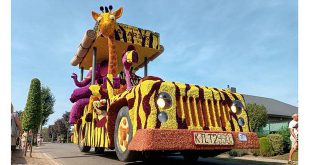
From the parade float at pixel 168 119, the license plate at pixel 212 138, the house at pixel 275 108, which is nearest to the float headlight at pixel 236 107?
the parade float at pixel 168 119

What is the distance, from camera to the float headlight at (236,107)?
240 inches

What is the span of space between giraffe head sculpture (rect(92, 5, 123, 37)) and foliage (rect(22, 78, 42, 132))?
472cm

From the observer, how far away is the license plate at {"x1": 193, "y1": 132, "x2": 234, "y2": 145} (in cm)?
523

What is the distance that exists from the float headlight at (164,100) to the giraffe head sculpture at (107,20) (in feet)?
13.5

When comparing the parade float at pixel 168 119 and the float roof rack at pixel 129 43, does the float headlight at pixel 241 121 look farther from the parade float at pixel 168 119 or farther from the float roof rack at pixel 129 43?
the float roof rack at pixel 129 43

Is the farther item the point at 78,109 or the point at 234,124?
the point at 78,109

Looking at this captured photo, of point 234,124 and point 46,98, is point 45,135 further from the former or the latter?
point 234,124

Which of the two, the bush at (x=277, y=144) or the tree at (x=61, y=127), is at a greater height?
the bush at (x=277, y=144)

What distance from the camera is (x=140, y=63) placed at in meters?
11.2

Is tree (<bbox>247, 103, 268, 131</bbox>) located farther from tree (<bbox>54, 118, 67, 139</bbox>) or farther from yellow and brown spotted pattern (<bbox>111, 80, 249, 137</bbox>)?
tree (<bbox>54, 118, 67, 139</bbox>)

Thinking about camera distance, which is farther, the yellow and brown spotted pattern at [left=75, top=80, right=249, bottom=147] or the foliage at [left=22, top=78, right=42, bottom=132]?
the foliage at [left=22, top=78, right=42, bottom=132]

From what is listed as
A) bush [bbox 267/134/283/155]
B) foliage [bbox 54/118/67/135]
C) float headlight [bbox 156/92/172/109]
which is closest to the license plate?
float headlight [bbox 156/92/172/109]
